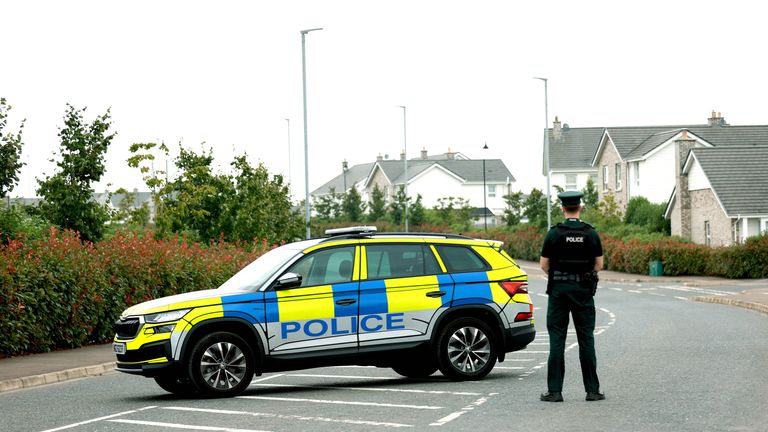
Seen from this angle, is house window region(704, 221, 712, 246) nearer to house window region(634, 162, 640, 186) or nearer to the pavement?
house window region(634, 162, 640, 186)

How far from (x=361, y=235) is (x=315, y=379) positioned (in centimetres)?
214

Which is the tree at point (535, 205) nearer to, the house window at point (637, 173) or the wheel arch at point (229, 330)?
the house window at point (637, 173)

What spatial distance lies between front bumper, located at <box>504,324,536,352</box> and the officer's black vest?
2838 mm

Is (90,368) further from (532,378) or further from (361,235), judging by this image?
(532,378)

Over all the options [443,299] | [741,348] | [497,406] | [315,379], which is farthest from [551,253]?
[741,348]

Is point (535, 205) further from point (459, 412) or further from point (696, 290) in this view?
point (459, 412)

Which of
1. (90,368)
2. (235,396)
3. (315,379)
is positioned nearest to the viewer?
(235,396)

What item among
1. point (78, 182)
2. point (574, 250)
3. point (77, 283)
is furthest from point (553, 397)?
point (78, 182)

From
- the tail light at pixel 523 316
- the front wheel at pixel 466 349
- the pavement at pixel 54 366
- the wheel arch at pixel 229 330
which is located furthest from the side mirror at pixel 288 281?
the pavement at pixel 54 366

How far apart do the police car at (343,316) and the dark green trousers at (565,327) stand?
8.22ft

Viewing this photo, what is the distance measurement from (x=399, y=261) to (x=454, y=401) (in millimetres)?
2534

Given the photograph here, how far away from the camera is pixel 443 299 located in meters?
14.1

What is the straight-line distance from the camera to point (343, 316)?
44.5ft

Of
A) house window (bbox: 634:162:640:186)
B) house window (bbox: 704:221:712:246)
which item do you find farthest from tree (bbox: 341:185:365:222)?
house window (bbox: 704:221:712:246)
